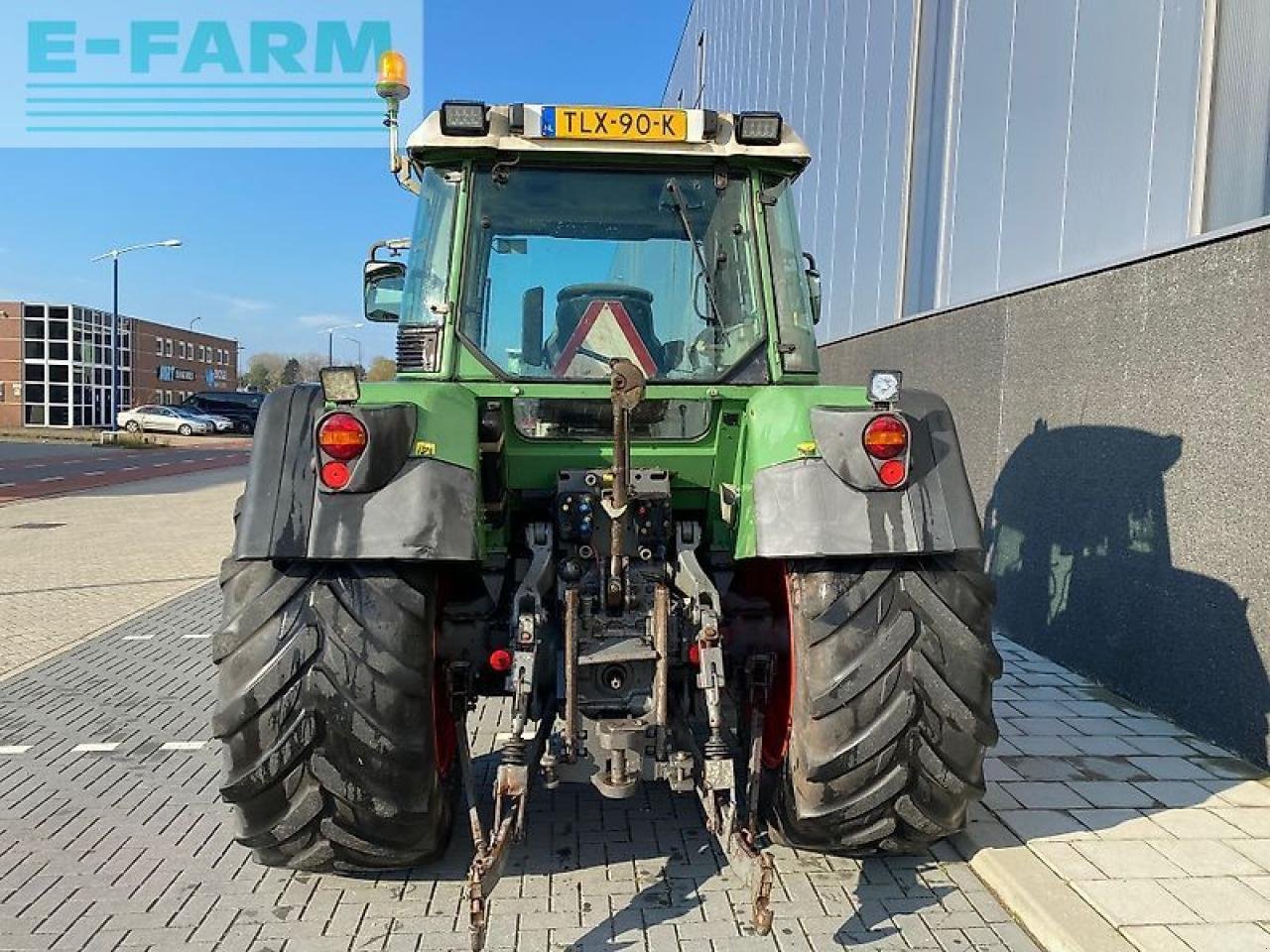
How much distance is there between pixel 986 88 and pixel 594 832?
7253 mm

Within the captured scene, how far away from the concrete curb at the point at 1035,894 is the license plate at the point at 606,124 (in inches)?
116

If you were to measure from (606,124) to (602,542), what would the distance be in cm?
160

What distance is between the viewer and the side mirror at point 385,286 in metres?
4.01

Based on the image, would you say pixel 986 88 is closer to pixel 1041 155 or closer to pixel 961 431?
pixel 1041 155

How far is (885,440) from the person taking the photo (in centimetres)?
294

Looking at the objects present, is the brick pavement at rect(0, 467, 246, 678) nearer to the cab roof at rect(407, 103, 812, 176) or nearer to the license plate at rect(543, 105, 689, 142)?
the cab roof at rect(407, 103, 812, 176)

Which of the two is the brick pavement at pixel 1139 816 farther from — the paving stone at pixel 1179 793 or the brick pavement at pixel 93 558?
the brick pavement at pixel 93 558

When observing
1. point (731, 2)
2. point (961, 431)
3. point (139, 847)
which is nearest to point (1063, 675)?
point (961, 431)

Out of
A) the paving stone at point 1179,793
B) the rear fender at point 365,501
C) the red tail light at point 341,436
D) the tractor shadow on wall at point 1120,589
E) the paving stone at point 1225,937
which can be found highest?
the red tail light at point 341,436

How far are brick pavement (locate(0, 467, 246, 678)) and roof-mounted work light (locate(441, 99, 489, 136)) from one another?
4.83 metres

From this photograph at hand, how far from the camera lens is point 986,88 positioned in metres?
8.09

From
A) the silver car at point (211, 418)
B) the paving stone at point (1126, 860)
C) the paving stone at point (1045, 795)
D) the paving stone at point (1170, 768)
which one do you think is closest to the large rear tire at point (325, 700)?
the paving stone at point (1126, 860)

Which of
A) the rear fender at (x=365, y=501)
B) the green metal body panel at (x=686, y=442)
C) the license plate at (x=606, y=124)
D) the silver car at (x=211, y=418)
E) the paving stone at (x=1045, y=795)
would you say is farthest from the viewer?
the silver car at (x=211, y=418)

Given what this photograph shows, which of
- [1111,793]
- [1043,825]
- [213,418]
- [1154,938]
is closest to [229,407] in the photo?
[213,418]
